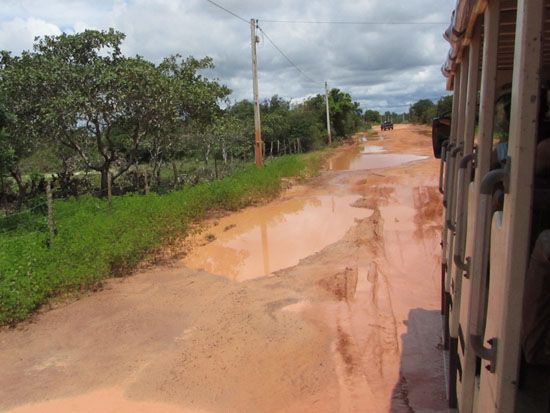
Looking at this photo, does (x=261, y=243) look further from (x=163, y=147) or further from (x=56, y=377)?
(x=163, y=147)

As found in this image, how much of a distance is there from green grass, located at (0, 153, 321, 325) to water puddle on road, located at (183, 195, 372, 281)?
0.84 m

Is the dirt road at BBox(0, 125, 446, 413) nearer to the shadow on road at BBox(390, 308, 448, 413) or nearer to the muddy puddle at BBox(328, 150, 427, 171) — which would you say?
the shadow on road at BBox(390, 308, 448, 413)

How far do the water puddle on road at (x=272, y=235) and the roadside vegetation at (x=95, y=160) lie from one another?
0.73 m

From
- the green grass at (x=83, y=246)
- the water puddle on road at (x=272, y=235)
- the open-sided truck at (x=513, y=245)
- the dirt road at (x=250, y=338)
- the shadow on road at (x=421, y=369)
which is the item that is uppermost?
the open-sided truck at (x=513, y=245)

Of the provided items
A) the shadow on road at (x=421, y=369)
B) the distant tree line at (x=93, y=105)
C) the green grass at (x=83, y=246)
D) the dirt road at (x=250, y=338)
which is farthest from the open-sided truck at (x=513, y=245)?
the distant tree line at (x=93, y=105)

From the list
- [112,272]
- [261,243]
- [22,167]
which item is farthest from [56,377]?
[22,167]

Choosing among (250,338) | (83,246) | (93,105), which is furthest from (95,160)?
(250,338)

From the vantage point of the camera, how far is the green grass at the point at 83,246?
623 cm

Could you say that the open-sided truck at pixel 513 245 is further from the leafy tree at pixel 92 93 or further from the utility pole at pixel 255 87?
the utility pole at pixel 255 87

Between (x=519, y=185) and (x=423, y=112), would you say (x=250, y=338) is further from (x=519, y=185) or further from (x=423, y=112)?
(x=423, y=112)

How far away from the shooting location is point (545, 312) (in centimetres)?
139

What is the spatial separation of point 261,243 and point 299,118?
28.0 meters

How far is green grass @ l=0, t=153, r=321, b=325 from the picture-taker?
6.23 metres

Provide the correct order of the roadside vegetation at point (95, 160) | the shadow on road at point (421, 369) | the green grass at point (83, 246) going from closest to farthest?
1. the shadow on road at point (421, 369)
2. the green grass at point (83, 246)
3. the roadside vegetation at point (95, 160)
